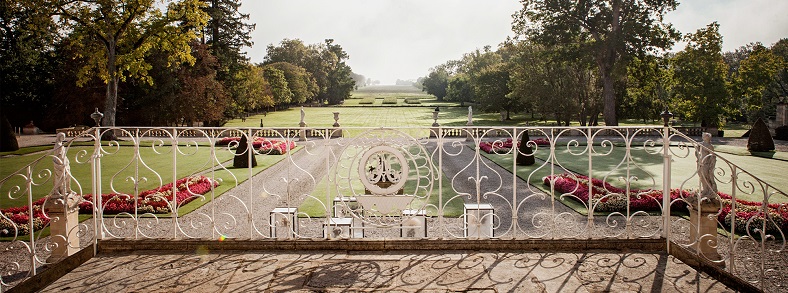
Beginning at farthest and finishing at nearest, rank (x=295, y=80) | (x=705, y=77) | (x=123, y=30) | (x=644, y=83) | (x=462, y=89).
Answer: (x=462, y=89)
(x=295, y=80)
(x=644, y=83)
(x=705, y=77)
(x=123, y=30)

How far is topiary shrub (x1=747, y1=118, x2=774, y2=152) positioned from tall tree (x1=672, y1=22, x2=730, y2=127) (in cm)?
1142

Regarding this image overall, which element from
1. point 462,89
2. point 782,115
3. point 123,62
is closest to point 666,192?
point 123,62

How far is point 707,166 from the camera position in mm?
5086

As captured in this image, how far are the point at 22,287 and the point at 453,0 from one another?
3325cm

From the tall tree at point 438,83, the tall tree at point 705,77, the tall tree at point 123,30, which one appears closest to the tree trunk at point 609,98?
the tall tree at point 705,77

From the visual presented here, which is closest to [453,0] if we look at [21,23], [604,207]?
[604,207]

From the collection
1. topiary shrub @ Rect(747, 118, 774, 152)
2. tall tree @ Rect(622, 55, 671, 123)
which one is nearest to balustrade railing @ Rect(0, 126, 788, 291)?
topiary shrub @ Rect(747, 118, 774, 152)

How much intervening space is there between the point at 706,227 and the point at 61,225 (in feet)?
22.3

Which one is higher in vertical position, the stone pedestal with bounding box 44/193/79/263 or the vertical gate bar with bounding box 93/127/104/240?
the vertical gate bar with bounding box 93/127/104/240

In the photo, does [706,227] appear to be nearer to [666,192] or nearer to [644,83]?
[666,192]

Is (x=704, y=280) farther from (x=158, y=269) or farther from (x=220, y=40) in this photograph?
(x=220, y=40)

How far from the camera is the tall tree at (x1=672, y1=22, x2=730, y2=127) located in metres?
33.8

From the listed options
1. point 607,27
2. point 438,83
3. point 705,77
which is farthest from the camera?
point 438,83

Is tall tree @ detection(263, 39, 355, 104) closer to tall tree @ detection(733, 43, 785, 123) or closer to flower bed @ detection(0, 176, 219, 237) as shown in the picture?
tall tree @ detection(733, 43, 785, 123)
